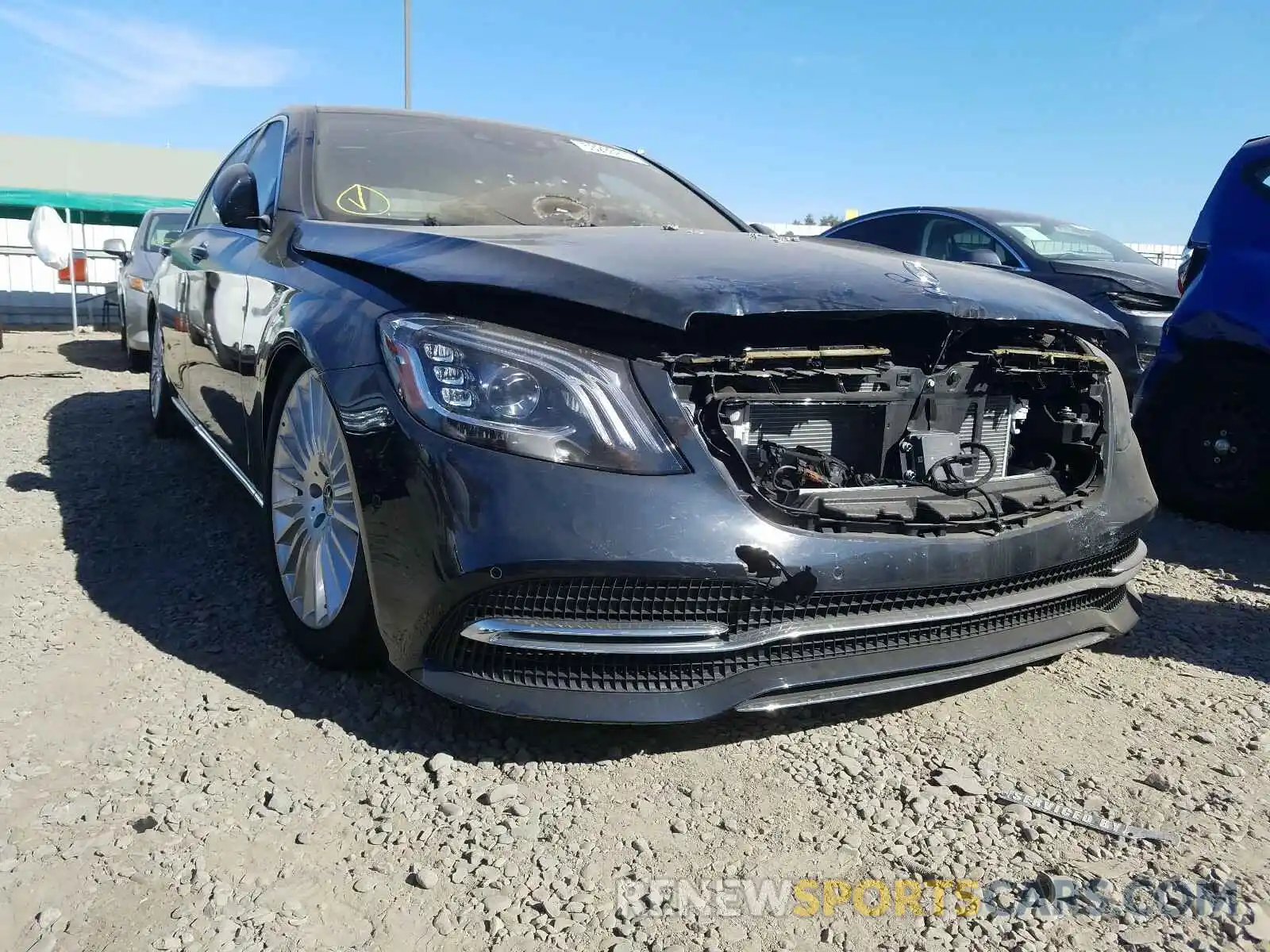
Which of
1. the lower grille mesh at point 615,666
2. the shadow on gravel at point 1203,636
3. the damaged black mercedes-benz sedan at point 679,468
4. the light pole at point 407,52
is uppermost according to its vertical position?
the light pole at point 407,52

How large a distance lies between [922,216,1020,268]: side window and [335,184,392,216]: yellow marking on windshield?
15.4ft

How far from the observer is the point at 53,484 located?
449cm

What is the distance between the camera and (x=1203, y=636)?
313 centimetres

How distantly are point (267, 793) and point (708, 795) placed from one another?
923mm

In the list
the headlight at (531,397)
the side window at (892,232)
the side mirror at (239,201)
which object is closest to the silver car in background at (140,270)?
the side mirror at (239,201)

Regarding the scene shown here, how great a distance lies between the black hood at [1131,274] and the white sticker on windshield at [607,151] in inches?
139

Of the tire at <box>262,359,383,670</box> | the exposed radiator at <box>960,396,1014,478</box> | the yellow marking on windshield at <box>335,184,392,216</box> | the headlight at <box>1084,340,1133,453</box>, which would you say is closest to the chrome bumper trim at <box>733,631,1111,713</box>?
the exposed radiator at <box>960,396,1014,478</box>

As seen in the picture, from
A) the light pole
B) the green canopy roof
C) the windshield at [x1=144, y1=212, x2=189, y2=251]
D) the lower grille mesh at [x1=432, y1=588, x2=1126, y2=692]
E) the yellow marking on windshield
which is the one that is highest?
the light pole

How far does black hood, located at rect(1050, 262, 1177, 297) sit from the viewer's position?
245 inches

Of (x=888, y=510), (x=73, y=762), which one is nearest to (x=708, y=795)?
(x=888, y=510)

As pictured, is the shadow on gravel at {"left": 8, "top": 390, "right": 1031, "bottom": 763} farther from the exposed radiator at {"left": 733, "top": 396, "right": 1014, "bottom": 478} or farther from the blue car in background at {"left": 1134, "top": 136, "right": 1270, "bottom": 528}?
the blue car in background at {"left": 1134, "top": 136, "right": 1270, "bottom": 528}

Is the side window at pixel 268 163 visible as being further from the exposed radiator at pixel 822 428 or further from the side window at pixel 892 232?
the side window at pixel 892 232

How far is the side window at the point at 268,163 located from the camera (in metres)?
3.37

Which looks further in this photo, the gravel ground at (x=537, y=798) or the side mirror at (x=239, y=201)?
the side mirror at (x=239, y=201)
